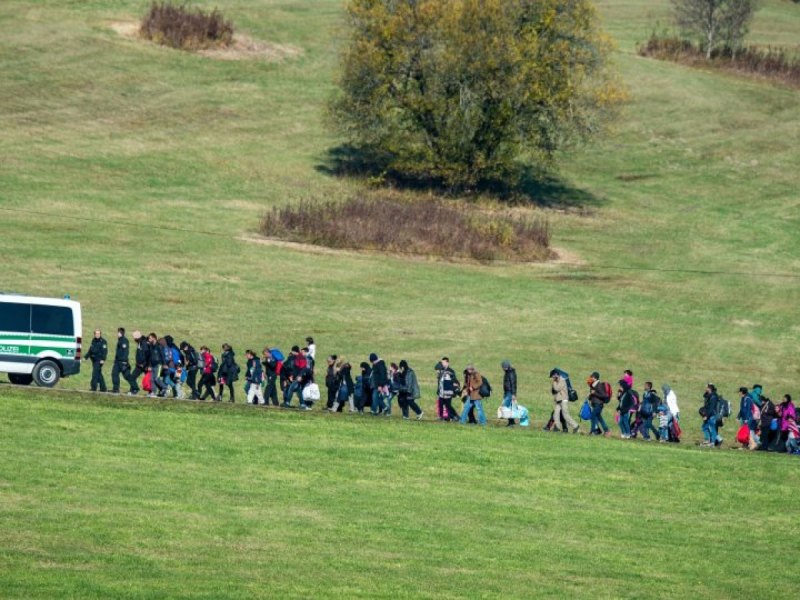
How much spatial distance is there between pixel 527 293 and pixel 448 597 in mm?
40242

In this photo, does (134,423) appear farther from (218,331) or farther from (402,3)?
(402,3)

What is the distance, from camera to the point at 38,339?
36.0 meters

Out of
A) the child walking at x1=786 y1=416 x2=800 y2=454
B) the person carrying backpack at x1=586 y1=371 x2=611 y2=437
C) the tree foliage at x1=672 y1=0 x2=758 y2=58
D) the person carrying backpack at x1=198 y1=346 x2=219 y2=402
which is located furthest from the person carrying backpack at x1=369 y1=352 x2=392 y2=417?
the tree foliage at x1=672 y1=0 x2=758 y2=58

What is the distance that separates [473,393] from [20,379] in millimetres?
10594

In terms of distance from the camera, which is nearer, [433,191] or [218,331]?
[218,331]

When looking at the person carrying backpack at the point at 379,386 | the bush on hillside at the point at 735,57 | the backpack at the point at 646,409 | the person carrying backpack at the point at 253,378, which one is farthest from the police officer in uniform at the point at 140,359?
the bush on hillside at the point at 735,57

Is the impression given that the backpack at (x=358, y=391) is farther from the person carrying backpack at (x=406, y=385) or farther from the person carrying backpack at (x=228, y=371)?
the person carrying backpack at (x=228, y=371)

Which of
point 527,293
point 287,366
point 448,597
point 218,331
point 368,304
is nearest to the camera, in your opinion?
point 448,597

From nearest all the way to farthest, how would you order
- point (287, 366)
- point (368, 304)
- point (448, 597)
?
point (448, 597)
point (287, 366)
point (368, 304)

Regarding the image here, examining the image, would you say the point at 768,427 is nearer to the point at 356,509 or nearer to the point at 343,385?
the point at 343,385

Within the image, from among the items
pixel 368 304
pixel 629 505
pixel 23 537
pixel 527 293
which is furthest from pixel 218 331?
pixel 23 537

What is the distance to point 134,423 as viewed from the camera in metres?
31.4

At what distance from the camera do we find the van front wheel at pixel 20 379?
36562mm

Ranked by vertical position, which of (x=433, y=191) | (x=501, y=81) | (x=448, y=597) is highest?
(x=501, y=81)
